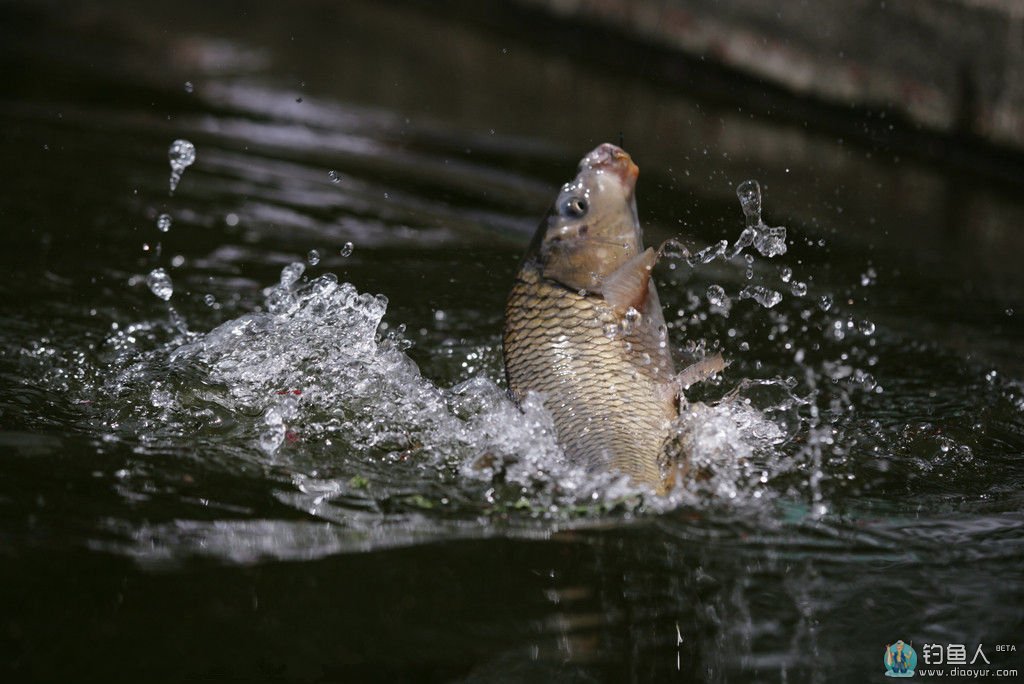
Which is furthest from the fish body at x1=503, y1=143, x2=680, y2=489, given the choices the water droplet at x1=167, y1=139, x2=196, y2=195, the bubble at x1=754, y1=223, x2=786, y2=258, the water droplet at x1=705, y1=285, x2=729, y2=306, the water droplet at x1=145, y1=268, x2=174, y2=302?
the water droplet at x1=167, y1=139, x2=196, y2=195

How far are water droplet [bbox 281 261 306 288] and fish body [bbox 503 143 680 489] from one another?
1.49m

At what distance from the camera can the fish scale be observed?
2871mm

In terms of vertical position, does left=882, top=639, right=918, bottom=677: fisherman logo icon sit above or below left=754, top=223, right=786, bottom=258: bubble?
below

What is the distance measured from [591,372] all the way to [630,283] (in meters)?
0.25

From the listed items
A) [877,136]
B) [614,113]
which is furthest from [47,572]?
[877,136]

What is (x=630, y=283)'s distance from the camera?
9.77 ft

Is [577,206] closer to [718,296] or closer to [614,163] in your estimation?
[614,163]

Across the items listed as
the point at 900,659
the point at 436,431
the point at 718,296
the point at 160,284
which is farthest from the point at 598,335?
the point at 160,284

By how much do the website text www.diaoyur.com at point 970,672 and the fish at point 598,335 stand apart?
0.73 meters

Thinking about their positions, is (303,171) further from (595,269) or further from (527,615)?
(527,615)

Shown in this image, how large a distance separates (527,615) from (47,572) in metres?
1.06

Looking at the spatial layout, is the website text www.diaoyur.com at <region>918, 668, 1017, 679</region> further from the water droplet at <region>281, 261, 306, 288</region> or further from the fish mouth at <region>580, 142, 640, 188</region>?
the water droplet at <region>281, 261, 306, 288</region>

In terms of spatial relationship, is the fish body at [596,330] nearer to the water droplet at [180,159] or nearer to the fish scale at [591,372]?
the fish scale at [591,372]

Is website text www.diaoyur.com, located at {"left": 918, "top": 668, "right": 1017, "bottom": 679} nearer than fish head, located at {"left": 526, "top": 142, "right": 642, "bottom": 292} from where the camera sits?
Yes
